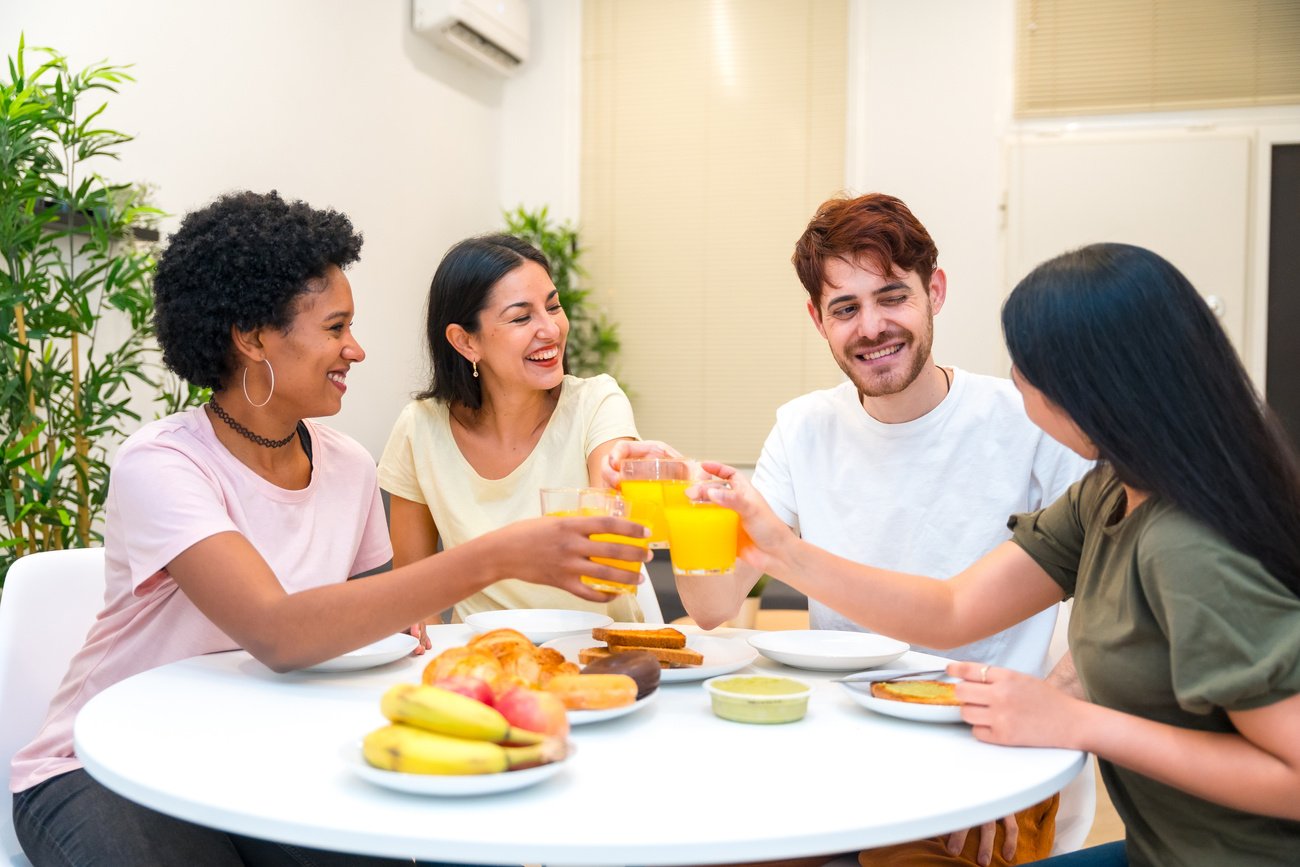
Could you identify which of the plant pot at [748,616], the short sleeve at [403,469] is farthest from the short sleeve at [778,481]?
the plant pot at [748,616]

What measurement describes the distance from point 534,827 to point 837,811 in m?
0.27

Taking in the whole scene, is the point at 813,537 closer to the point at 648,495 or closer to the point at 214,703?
the point at 648,495

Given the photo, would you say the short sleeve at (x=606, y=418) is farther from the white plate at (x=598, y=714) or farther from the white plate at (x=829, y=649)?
the white plate at (x=598, y=714)

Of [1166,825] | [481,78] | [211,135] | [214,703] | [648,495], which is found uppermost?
[481,78]

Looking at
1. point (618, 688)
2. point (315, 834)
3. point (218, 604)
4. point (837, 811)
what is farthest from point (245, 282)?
point (837, 811)

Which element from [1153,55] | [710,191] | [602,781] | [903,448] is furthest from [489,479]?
[1153,55]

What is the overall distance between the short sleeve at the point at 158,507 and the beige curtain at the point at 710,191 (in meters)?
4.31

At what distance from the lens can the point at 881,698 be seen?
1.31m

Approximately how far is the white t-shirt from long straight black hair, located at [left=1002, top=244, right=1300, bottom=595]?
0.78 meters

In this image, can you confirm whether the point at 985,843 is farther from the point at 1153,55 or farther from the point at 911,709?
the point at 1153,55

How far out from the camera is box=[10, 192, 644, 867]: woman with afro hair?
4.56ft

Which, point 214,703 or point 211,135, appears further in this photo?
point 211,135

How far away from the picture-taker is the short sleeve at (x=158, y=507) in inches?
59.4

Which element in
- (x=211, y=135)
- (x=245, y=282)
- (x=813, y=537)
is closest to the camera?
(x=245, y=282)
